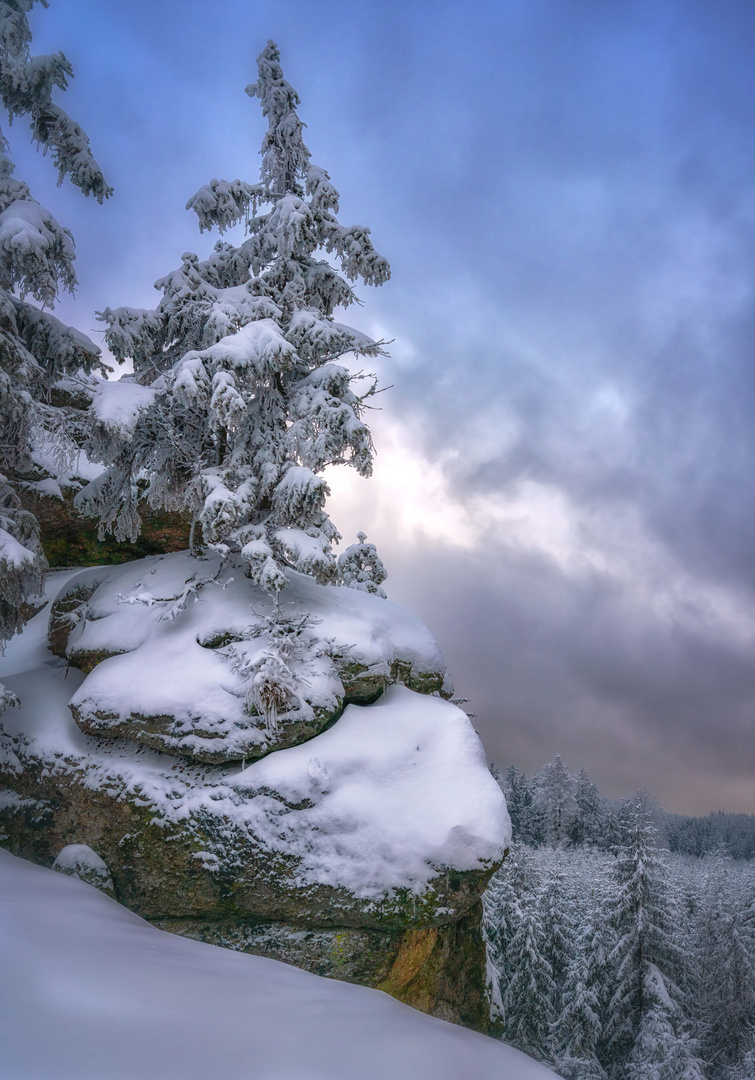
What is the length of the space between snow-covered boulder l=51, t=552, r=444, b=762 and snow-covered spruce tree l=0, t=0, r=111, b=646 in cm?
150

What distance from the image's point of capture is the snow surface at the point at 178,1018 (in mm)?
2910

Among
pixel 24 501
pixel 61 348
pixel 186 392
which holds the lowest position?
pixel 24 501

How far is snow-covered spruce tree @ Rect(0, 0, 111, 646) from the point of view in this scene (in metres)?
7.54

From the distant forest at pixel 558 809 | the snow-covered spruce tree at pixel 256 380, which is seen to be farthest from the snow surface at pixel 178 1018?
the distant forest at pixel 558 809

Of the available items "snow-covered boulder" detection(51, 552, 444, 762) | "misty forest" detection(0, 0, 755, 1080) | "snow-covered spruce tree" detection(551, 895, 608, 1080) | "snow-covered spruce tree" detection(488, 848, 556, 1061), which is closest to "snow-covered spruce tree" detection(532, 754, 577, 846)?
"snow-covered spruce tree" detection(488, 848, 556, 1061)

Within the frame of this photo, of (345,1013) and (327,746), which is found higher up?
(327,746)

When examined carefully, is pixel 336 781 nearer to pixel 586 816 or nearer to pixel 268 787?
pixel 268 787

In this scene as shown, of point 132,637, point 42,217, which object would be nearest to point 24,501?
point 132,637

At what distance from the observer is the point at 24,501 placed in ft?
34.9

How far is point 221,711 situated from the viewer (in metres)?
7.25

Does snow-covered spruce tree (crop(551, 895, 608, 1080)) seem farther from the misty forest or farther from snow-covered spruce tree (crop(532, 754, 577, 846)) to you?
snow-covered spruce tree (crop(532, 754, 577, 846))

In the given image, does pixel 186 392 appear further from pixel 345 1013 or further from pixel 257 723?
pixel 345 1013

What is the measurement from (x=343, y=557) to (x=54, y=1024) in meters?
15.5

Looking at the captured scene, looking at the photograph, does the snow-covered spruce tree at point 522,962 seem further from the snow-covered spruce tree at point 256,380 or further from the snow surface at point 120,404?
the snow surface at point 120,404
